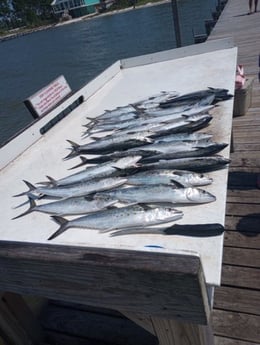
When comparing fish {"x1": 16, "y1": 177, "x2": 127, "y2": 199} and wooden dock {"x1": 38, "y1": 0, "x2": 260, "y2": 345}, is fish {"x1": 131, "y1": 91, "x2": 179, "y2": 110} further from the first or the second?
fish {"x1": 16, "y1": 177, "x2": 127, "y2": 199}

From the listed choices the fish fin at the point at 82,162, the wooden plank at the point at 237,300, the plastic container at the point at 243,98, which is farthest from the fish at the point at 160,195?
the plastic container at the point at 243,98

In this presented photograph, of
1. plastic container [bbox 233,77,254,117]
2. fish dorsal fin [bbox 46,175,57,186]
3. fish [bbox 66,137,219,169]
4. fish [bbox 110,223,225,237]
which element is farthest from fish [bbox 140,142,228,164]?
plastic container [bbox 233,77,254,117]

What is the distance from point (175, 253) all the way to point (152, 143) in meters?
1.83

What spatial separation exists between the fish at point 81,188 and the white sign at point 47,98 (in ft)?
6.26

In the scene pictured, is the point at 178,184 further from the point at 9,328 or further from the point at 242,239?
the point at 9,328

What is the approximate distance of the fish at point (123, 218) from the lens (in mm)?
2041

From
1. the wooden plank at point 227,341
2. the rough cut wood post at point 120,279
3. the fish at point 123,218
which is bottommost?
the wooden plank at point 227,341

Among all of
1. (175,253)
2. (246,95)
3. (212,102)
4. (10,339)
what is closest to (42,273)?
(175,253)

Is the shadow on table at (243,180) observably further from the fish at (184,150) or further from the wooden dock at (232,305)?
the fish at (184,150)

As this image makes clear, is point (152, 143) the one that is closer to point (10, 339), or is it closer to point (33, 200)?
point (33, 200)

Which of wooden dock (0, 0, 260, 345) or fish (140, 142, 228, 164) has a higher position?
fish (140, 142, 228, 164)

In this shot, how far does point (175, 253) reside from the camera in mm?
1371

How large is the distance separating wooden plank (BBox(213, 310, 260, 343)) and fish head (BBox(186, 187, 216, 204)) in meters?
1.36

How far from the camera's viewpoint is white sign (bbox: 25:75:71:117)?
4.31 metres
